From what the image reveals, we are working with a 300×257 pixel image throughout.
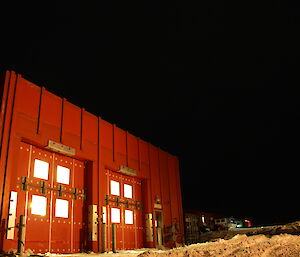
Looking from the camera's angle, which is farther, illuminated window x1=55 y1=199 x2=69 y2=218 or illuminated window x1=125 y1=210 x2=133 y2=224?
illuminated window x1=125 y1=210 x2=133 y2=224

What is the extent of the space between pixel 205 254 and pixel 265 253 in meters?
1.26

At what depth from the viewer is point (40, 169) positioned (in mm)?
11750

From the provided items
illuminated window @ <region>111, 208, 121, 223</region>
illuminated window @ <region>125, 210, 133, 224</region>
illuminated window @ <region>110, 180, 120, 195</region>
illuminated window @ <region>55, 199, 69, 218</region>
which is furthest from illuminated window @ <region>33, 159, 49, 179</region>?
illuminated window @ <region>125, 210, 133, 224</region>

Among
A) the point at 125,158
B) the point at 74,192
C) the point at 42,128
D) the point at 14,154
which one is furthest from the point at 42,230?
the point at 125,158

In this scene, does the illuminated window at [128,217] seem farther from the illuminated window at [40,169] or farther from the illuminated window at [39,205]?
the illuminated window at [40,169]

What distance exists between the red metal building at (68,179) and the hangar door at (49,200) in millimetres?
33

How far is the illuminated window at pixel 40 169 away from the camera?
11547 mm

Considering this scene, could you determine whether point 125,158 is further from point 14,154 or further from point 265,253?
point 265,253

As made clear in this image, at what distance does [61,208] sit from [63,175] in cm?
134

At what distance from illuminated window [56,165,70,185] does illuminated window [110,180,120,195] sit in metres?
2.74

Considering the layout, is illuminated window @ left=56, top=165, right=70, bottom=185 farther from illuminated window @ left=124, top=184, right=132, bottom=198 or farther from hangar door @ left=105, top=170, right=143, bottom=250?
illuminated window @ left=124, top=184, right=132, bottom=198

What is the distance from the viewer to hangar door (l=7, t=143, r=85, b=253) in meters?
10.8

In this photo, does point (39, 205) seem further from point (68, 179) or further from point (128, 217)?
point (128, 217)

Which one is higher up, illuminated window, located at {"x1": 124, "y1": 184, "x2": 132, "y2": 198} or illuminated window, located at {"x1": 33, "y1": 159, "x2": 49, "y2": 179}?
illuminated window, located at {"x1": 33, "y1": 159, "x2": 49, "y2": 179}
